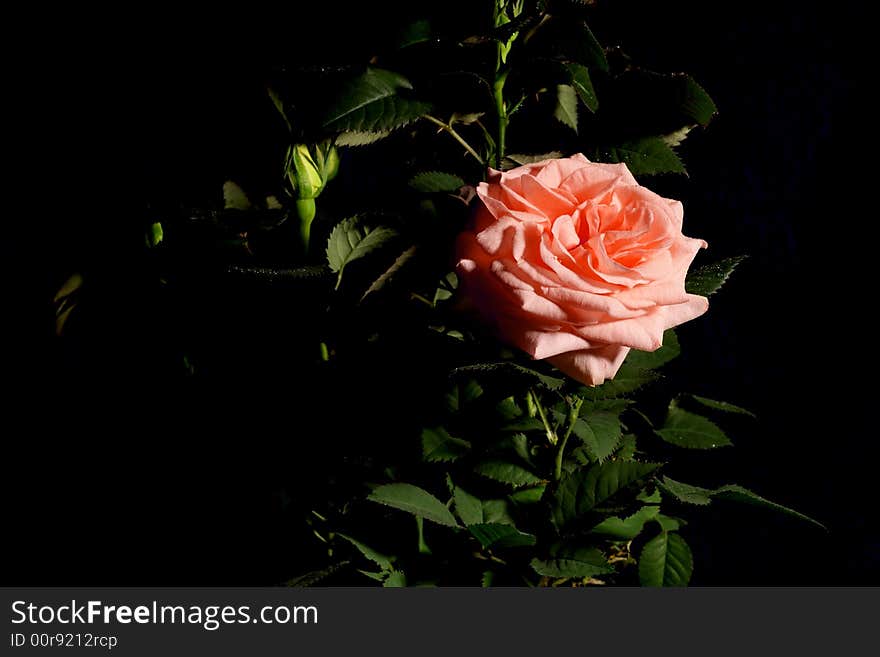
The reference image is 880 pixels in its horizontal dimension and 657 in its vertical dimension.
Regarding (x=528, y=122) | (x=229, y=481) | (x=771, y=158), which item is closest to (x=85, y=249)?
(x=229, y=481)

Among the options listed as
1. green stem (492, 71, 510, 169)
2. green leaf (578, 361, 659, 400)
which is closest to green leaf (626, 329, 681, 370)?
green leaf (578, 361, 659, 400)

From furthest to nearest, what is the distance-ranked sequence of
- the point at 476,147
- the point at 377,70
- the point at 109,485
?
1. the point at 109,485
2. the point at 476,147
3. the point at 377,70

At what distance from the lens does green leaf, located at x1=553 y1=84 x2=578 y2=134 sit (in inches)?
16.5

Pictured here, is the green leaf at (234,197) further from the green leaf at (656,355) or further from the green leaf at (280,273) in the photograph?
the green leaf at (656,355)

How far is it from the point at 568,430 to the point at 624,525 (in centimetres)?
6

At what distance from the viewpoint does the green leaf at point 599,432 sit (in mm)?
374

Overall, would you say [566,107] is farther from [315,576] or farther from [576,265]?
[315,576]

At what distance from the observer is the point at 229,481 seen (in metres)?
0.45

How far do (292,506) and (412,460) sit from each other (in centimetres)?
7

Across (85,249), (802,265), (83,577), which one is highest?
(85,249)

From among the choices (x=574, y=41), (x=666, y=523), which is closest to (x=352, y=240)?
(x=574, y=41)

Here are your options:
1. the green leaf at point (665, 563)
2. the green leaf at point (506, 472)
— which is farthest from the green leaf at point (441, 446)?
the green leaf at point (665, 563)

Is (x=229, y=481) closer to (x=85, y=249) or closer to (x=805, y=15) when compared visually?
(x=85, y=249)

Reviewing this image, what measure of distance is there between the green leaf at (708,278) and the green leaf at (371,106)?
0.48ft
